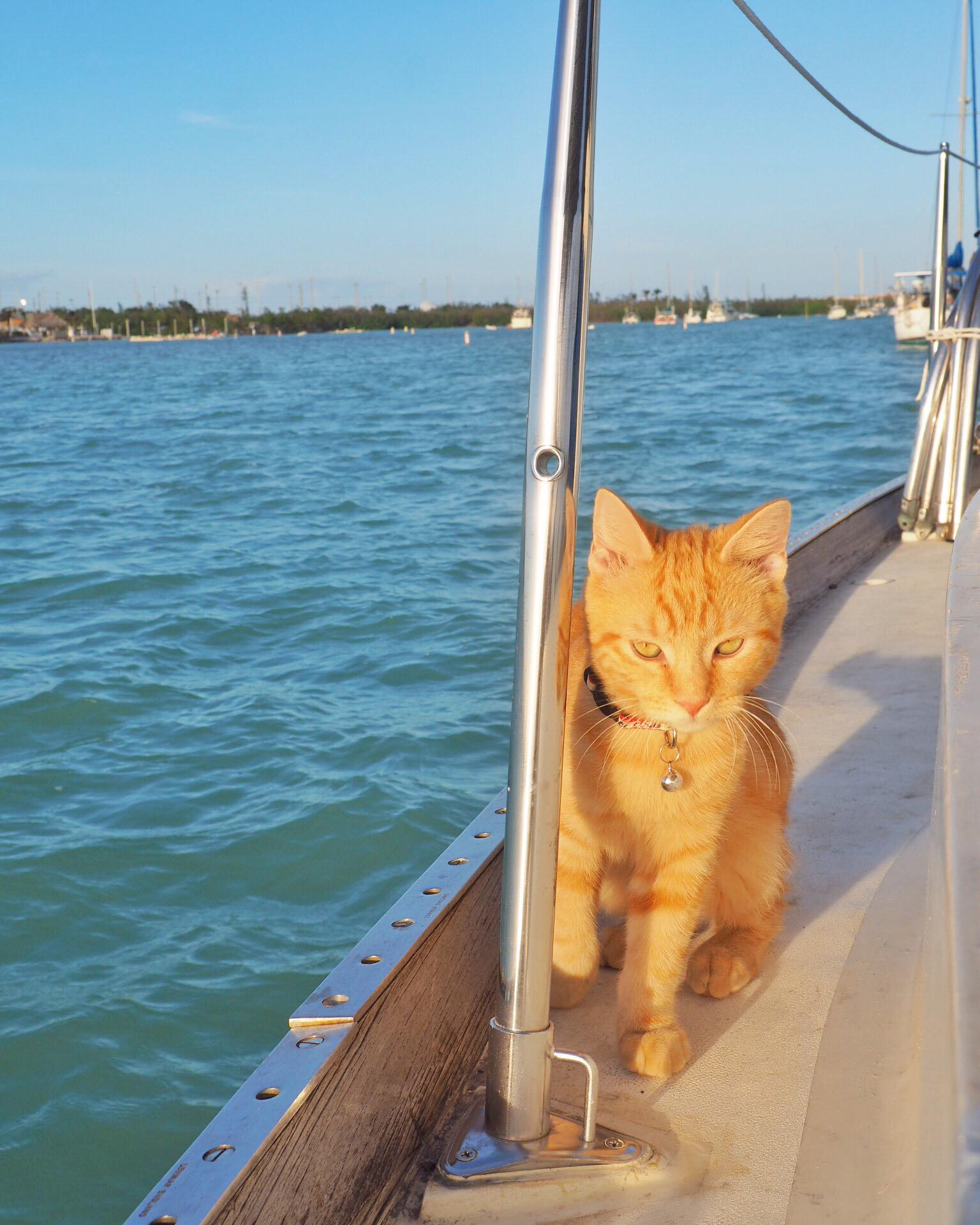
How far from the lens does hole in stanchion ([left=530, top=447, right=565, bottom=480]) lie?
1.08 metres

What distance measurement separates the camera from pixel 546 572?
1101 mm

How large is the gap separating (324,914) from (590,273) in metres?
2.62

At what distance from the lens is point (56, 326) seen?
3260 inches

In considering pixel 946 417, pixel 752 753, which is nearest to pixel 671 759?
pixel 752 753

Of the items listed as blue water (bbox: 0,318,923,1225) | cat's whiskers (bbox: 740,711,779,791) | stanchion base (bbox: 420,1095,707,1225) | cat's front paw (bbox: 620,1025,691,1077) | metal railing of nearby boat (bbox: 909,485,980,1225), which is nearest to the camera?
metal railing of nearby boat (bbox: 909,485,980,1225)

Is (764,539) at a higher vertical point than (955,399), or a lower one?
lower

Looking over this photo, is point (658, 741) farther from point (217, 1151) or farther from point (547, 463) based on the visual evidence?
point (217, 1151)

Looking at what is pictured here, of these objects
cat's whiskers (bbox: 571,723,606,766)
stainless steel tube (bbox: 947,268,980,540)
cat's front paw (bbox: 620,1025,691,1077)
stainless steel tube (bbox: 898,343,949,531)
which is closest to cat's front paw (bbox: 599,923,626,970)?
cat's front paw (bbox: 620,1025,691,1077)

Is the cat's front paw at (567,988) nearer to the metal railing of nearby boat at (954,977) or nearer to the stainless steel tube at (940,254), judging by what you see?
the metal railing of nearby boat at (954,977)

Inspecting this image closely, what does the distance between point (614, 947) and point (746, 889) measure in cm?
23

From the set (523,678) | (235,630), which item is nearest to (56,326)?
(235,630)

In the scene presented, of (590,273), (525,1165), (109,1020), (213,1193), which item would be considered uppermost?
(590,273)

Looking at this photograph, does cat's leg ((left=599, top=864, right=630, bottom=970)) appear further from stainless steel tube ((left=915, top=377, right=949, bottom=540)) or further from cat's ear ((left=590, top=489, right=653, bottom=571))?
stainless steel tube ((left=915, top=377, right=949, bottom=540))

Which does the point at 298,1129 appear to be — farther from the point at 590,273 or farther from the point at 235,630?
the point at 235,630
